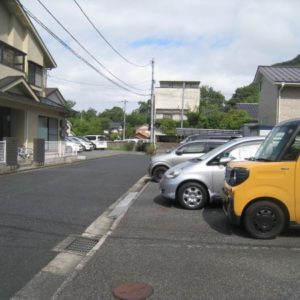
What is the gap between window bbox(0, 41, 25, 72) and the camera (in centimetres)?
2412

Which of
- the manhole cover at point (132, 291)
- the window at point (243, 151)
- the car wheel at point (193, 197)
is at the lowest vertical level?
the manhole cover at point (132, 291)

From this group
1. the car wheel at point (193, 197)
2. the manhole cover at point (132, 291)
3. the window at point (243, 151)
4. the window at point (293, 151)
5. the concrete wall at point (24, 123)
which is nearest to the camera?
the manhole cover at point (132, 291)

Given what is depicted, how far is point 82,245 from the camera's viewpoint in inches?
289

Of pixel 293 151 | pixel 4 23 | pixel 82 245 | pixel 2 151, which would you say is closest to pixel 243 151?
pixel 293 151

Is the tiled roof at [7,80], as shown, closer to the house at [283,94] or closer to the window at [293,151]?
the house at [283,94]

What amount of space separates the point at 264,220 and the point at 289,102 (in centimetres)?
1822

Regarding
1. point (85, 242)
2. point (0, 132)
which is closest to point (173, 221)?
point (85, 242)

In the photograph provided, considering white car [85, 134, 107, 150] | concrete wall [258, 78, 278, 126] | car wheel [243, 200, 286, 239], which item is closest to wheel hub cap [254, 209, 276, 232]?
car wheel [243, 200, 286, 239]

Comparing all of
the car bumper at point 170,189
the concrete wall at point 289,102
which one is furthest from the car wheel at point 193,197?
the concrete wall at point 289,102

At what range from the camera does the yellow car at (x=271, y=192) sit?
7.21 meters

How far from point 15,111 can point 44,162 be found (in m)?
3.72

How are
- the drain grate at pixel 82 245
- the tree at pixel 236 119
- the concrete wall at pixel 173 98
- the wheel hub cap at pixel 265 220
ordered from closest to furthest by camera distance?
the drain grate at pixel 82 245 < the wheel hub cap at pixel 265 220 < the tree at pixel 236 119 < the concrete wall at pixel 173 98

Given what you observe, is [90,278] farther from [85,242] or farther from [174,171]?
[174,171]

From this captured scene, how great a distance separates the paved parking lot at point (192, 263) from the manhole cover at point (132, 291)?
0.07 m
